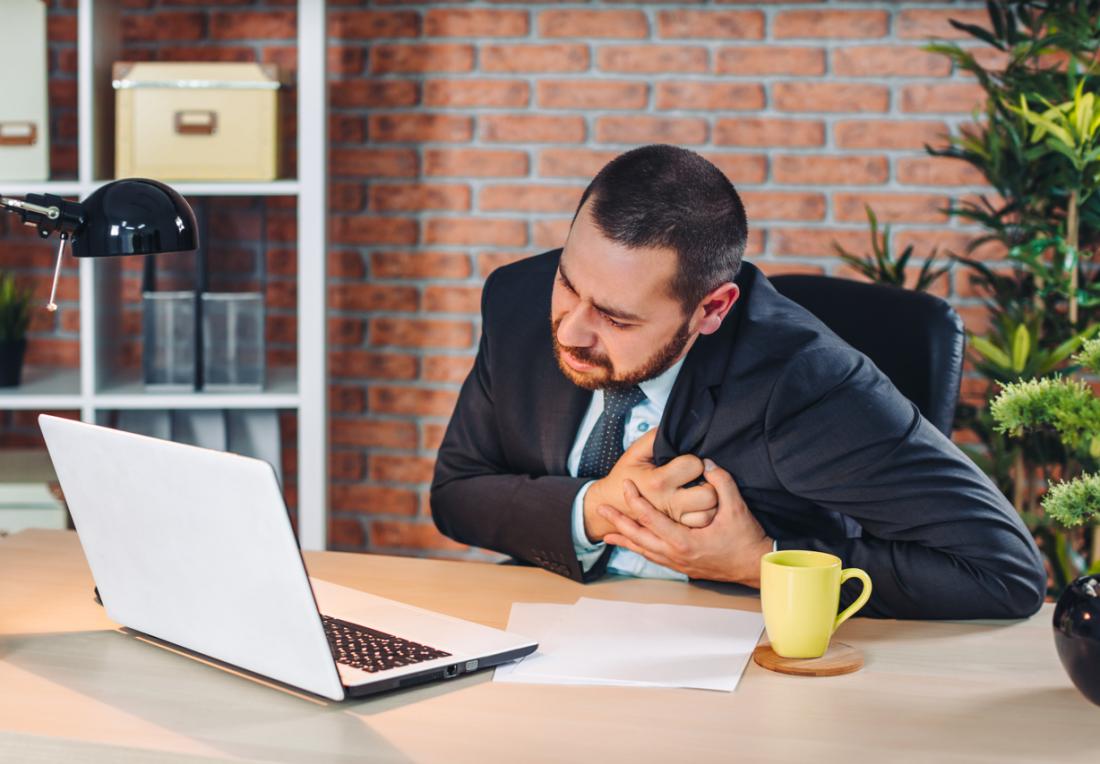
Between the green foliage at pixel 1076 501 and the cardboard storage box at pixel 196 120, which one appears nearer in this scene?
the green foliage at pixel 1076 501

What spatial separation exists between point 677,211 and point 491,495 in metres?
0.47

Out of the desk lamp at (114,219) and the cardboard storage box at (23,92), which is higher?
the cardboard storage box at (23,92)

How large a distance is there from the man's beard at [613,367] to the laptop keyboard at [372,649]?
0.51 m

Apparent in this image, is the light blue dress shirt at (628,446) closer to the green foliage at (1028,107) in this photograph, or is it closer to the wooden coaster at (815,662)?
the wooden coaster at (815,662)

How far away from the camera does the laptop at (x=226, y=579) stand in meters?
1.00

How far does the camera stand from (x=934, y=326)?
1.76 meters

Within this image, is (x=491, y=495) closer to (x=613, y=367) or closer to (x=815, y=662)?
(x=613, y=367)

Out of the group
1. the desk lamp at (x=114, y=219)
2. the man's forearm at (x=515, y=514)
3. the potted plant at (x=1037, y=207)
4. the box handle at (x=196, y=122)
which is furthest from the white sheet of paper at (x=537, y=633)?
the box handle at (x=196, y=122)

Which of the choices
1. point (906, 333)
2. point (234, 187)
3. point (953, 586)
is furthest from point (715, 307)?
point (234, 187)

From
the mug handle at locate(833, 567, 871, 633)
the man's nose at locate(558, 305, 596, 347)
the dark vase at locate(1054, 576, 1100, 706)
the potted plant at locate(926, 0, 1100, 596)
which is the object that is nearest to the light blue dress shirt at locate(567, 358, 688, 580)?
the man's nose at locate(558, 305, 596, 347)

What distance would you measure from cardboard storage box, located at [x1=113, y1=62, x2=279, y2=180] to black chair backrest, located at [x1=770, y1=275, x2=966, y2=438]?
1.28m

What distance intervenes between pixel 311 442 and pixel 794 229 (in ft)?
3.98

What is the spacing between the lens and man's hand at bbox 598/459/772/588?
142 cm

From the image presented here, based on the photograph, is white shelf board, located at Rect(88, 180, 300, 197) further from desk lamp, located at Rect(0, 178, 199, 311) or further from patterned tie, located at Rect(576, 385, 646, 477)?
desk lamp, located at Rect(0, 178, 199, 311)
